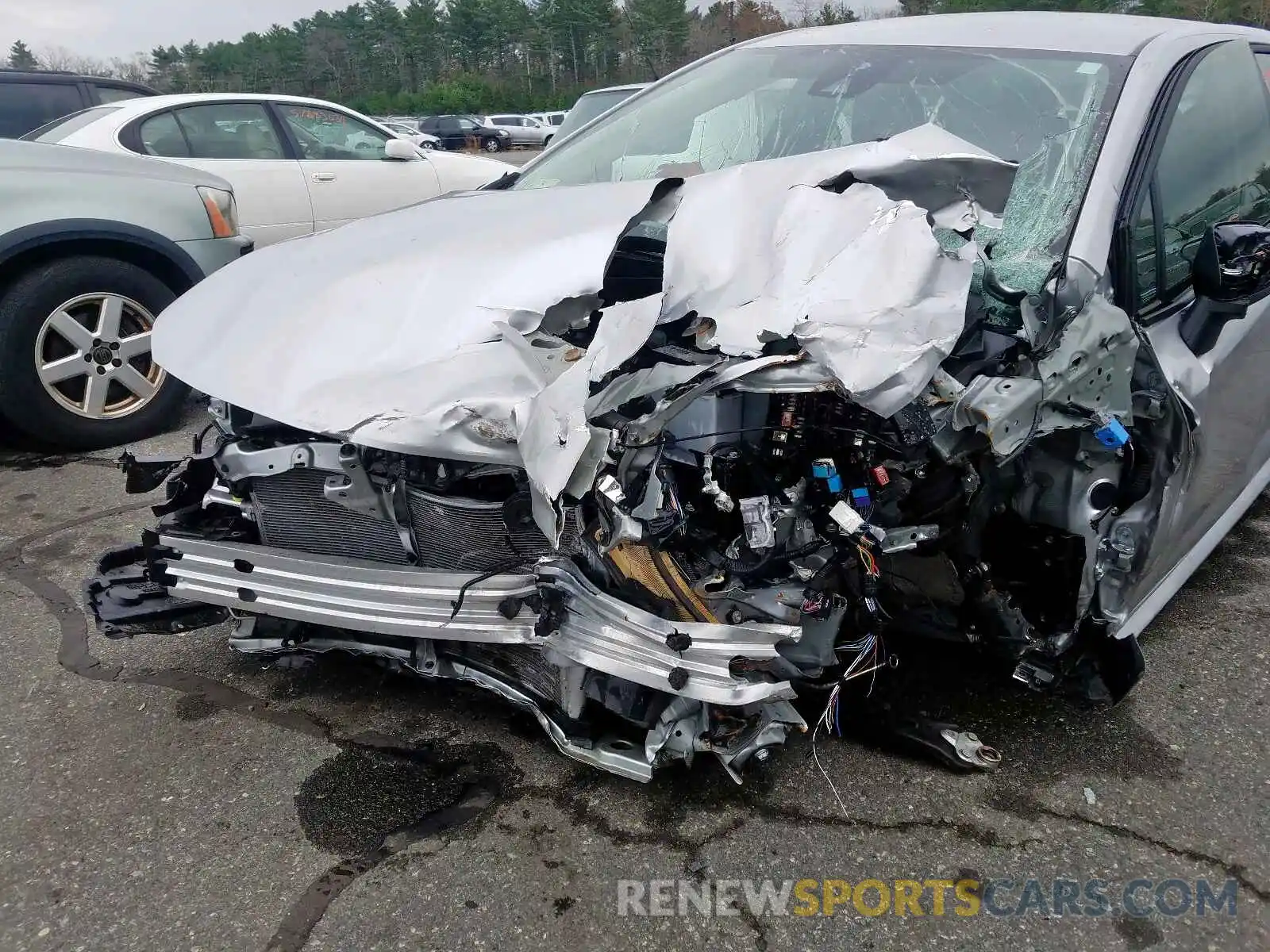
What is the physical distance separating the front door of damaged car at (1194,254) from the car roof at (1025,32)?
0.17 metres

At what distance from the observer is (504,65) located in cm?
6166

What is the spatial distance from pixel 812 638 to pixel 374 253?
5.11ft

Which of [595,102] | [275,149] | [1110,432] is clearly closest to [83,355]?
[275,149]

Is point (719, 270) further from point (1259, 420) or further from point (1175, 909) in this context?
point (1259, 420)

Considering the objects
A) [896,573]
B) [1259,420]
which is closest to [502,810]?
[896,573]

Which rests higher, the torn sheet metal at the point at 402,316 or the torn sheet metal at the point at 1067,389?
the torn sheet metal at the point at 402,316

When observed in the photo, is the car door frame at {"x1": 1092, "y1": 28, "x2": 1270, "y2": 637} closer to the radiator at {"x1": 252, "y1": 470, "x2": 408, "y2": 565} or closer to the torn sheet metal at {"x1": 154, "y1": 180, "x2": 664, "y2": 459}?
the torn sheet metal at {"x1": 154, "y1": 180, "x2": 664, "y2": 459}

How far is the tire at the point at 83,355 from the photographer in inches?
172

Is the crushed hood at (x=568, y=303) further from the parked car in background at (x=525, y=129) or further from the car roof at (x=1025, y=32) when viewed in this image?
the parked car in background at (x=525, y=129)

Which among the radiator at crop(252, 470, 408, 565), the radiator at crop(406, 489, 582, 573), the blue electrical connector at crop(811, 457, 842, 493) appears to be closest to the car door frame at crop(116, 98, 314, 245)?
the radiator at crop(252, 470, 408, 565)

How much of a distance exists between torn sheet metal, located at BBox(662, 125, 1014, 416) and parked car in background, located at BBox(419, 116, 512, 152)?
34313 millimetres

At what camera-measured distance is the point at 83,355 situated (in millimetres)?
4543

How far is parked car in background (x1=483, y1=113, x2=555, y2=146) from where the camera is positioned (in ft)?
116

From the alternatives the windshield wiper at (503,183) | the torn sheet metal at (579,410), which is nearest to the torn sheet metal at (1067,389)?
the torn sheet metal at (579,410)
